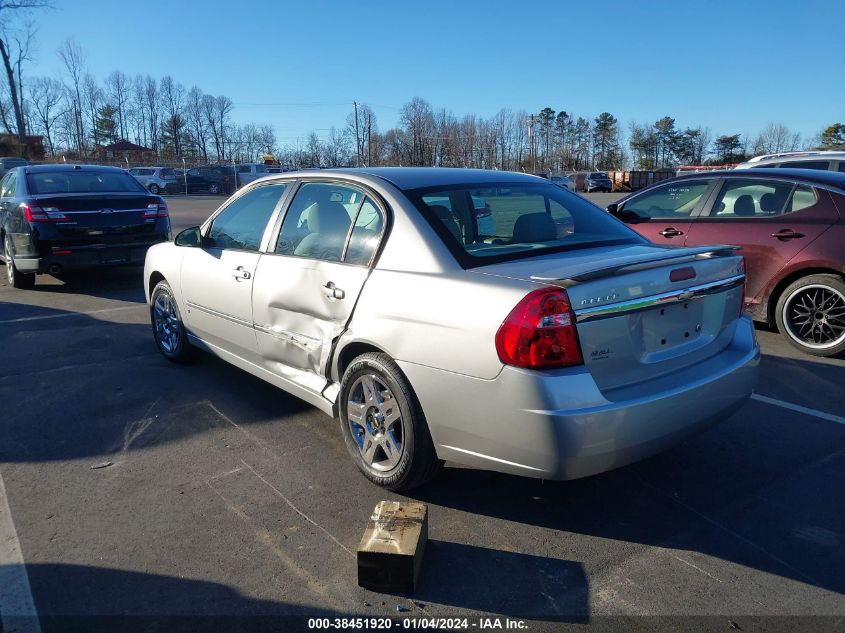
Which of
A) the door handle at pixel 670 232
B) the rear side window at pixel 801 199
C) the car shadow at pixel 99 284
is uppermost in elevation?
the rear side window at pixel 801 199

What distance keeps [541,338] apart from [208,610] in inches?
66.6

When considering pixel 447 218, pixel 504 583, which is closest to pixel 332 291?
pixel 447 218

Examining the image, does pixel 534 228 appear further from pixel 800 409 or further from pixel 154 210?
pixel 154 210

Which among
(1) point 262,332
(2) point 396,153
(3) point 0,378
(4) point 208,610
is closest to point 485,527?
(4) point 208,610

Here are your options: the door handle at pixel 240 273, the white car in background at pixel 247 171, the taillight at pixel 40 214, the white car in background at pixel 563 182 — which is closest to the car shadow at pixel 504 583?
the door handle at pixel 240 273

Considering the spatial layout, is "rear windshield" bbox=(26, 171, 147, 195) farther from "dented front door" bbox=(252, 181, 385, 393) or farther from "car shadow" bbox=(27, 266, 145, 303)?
"dented front door" bbox=(252, 181, 385, 393)

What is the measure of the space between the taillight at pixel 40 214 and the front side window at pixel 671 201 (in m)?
7.13

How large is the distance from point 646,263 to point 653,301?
19 cm

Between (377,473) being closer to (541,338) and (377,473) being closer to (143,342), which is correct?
(541,338)

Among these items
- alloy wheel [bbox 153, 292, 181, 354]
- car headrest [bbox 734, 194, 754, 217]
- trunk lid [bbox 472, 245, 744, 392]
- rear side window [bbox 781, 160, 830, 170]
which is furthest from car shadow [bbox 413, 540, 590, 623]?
rear side window [bbox 781, 160, 830, 170]

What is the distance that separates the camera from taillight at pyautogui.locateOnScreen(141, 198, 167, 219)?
359 inches

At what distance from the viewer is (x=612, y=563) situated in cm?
281

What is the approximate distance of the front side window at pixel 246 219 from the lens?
4.44 meters

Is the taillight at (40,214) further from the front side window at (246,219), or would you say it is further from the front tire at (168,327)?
the front side window at (246,219)
